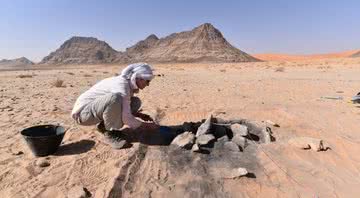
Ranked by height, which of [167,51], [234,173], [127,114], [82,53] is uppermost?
[127,114]

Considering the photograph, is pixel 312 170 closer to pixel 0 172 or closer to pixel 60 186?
pixel 60 186

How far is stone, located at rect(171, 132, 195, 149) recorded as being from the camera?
4.54m

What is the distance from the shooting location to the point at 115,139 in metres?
4.63

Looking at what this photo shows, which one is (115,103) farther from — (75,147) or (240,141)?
(240,141)

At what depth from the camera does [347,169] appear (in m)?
4.06

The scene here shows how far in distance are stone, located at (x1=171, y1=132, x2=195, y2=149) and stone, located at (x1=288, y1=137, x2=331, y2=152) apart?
4.71ft

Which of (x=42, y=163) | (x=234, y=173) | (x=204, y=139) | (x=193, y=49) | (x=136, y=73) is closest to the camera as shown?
(x=234, y=173)

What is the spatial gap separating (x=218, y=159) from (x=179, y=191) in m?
0.99

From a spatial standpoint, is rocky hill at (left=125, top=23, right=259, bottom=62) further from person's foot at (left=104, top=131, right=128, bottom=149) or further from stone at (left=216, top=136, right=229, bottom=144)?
person's foot at (left=104, top=131, right=128, bottom=149)

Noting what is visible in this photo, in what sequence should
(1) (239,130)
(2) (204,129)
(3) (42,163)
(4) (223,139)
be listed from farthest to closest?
(1) (239,130), (2) (204,129), (4) (223,139), (3) (42,163)

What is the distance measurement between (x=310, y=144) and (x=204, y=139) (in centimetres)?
147

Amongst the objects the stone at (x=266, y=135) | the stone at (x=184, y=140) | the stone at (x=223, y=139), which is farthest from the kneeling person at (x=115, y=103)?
the stone at (x=266, y=135)

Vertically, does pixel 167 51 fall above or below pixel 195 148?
below

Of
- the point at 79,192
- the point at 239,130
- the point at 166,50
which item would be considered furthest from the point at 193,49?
the point at 79,192
